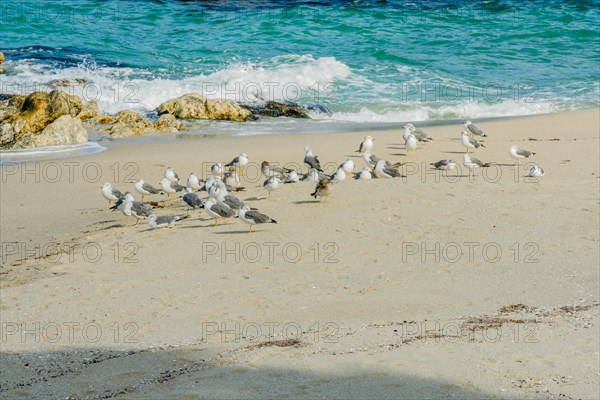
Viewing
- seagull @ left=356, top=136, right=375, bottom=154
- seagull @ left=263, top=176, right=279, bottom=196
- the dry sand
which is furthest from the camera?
seagull @ left=356, top=136, right=375, bottom=154

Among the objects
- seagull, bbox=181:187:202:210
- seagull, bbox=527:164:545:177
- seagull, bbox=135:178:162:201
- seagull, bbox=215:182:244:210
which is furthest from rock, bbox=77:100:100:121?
seagull, bbox=527:164:545:177

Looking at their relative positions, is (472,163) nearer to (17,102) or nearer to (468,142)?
(468,142)

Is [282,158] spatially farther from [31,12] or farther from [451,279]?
[31,12]

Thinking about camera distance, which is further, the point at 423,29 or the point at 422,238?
the point at 423,29

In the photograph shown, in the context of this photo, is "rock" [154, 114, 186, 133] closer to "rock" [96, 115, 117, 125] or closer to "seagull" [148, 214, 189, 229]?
"rock" [96, 115, 117, 125]

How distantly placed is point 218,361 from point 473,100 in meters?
18.1

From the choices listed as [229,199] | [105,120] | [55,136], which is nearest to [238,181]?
[229,199]

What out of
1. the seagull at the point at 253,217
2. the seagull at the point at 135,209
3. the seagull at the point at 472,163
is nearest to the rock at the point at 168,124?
the seagull at the point at 472,163

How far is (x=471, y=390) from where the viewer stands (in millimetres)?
6410

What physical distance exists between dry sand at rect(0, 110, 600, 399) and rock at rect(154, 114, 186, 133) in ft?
16.3

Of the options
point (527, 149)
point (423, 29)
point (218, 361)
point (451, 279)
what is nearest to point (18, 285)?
point (218, 361)

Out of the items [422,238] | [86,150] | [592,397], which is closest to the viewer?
[592,397]

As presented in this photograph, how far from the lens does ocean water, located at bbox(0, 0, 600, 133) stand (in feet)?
78.9

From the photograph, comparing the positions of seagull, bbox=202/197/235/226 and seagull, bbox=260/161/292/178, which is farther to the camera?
seagull, bbox=260/161/292/178
